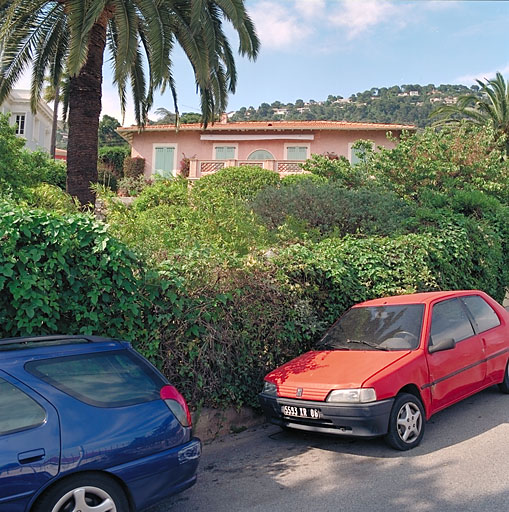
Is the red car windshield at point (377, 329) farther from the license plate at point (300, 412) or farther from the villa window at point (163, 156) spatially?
the villa window at point (163, 156)

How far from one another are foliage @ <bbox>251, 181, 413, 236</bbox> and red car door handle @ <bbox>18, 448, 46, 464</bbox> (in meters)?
9.03

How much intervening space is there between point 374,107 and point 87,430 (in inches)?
4850

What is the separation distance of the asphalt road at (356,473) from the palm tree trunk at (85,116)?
8832mm

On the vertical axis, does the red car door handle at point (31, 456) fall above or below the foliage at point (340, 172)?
below

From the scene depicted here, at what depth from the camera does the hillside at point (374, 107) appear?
107 meters

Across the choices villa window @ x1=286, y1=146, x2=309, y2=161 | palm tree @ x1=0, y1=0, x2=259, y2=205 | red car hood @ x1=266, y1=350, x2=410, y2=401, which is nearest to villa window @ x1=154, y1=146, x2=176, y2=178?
villa window @ x1=286, y1=146, x2=309, y2=161

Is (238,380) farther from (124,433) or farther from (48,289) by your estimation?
(124,433)

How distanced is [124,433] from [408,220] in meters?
9.84

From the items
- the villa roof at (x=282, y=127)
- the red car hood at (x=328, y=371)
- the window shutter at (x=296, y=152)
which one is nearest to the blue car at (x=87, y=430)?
the red car hood at (x=328, y=371)

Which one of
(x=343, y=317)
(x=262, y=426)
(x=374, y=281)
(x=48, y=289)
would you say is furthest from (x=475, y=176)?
(x=48, y=289)

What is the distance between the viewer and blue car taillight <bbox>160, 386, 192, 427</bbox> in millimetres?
4098

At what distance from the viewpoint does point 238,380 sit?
6.68 metres

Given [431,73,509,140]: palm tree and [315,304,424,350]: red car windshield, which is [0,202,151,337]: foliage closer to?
[315,304,424,350]: red car windshield

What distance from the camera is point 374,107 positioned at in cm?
11944
